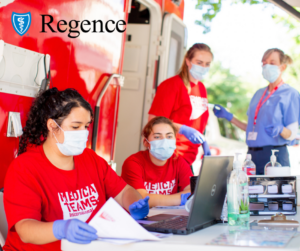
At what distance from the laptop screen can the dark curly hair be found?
2.56 ft

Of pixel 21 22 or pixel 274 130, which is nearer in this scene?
pixel 21 22

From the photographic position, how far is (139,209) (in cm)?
193

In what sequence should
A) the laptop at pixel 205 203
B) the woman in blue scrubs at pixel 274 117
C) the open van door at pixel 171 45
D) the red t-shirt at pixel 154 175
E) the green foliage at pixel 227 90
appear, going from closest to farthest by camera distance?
the laptop at pixel 205 203 → the red t-shirt at pixel 154 175 → the woman in blue scrubs at pixel 274 117 → the open van door at pixel 171 45 → the green foliage at pixel 227 90

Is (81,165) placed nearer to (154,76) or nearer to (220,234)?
(220,234)

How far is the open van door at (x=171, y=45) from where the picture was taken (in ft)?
14.8

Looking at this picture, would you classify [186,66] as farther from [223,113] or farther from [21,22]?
[21,22]

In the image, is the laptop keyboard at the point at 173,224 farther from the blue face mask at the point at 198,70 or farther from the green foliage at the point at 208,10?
the green foliage at the point at 208,10

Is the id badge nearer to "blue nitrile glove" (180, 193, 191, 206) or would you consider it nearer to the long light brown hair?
the long light brown hair

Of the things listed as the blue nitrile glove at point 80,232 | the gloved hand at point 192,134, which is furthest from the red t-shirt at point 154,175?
the blue nitrile glove at point 80,232

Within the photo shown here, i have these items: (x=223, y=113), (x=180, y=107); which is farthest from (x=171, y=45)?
(x=180, y=107)

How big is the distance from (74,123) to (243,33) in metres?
17.6

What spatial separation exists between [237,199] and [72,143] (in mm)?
846

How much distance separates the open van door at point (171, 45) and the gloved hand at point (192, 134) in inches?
53.6

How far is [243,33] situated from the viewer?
60.8 ft
